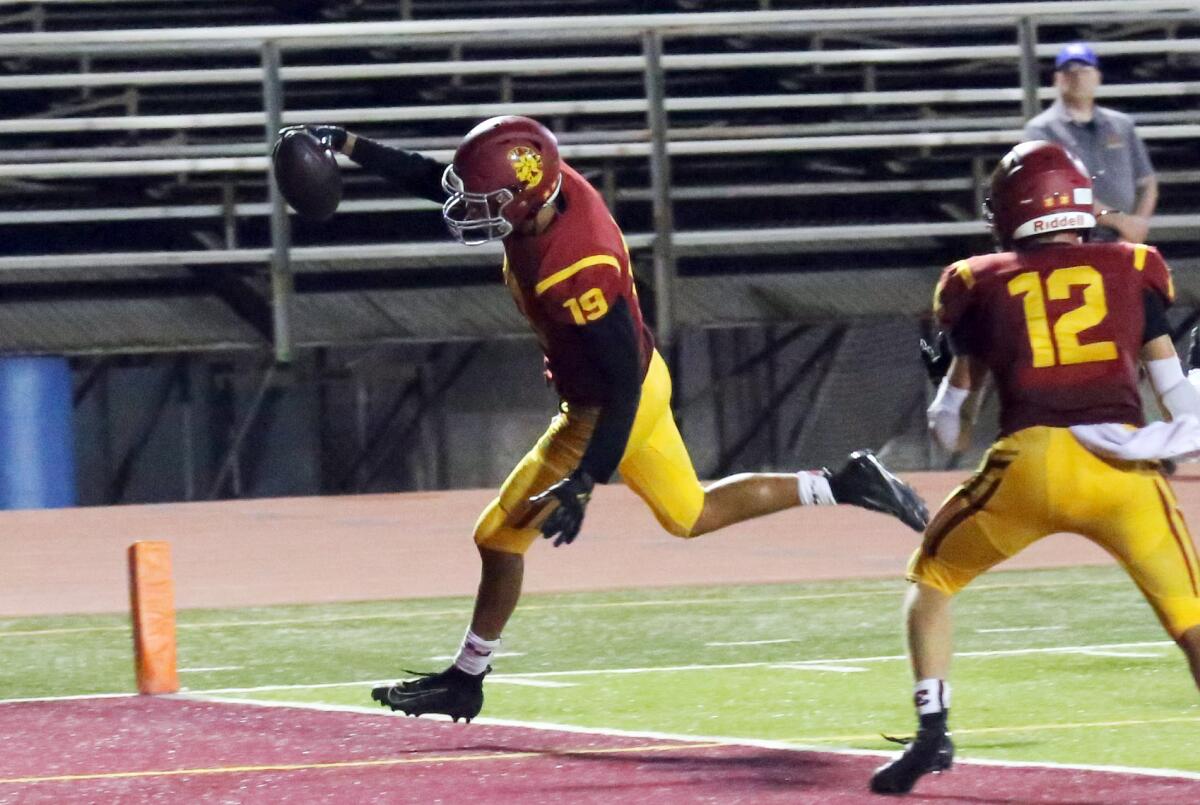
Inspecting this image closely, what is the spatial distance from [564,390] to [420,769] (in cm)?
112

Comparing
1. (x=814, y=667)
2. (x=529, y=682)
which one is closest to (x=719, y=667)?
(x=814, y=667)

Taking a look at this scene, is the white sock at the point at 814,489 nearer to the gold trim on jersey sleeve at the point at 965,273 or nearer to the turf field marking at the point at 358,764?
the turf field marking at the point at 358,764

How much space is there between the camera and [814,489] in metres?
6.72

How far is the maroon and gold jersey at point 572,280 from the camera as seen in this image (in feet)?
19.4

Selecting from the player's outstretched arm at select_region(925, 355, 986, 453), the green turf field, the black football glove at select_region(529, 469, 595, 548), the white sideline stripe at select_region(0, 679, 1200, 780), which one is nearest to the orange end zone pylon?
the white sideline stripe at select_region(0, 679, 1200, 780)

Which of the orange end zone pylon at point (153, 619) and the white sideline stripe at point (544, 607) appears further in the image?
the white sideline stripe at point (544, 607)

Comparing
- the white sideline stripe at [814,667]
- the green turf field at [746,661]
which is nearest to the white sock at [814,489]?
the green turf field at [746,661]

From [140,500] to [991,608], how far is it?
6.87 metres

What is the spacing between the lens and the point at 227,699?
288 inches

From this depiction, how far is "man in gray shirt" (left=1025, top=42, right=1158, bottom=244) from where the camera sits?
406 inches

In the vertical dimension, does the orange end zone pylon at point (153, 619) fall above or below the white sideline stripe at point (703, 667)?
above

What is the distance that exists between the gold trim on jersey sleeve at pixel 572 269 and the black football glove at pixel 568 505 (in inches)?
19.4

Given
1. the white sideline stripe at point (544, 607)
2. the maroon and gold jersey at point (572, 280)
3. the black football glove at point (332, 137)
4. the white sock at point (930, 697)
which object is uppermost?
the black football glove at point (332, 137)

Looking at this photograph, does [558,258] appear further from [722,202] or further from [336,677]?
[722,202]
